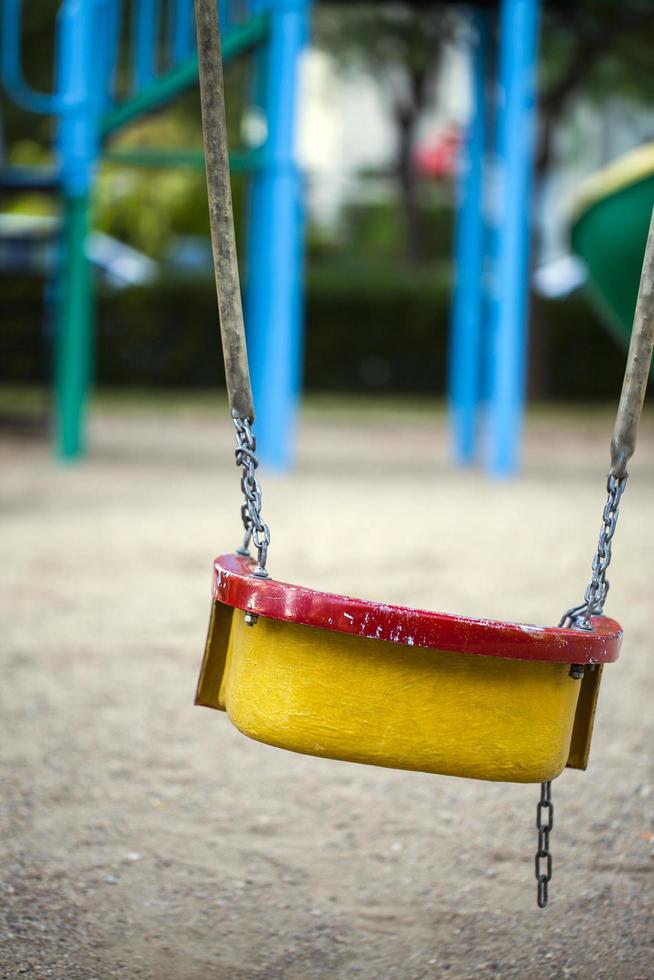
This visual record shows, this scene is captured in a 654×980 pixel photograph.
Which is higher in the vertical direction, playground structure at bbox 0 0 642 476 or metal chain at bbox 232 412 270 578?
playground structure at bbox 0 0 642 476

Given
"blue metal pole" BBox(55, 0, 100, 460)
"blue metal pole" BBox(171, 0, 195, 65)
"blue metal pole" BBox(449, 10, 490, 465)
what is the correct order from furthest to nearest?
"blue metal pole" BBox(449, 10, 490, 465)
"blue metal pole" BBox(55, 0, 100, 460)
"blue metal pole" BBox(171, 0, 195, 65)

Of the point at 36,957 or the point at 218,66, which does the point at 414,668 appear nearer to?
the point at 36,957

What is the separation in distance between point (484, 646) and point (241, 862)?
0.81m

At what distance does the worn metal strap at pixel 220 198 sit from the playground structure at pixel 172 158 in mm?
5018

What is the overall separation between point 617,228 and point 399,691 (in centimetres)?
404

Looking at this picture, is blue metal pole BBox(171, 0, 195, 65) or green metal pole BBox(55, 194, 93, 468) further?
green metal pole BBox(55, 194, 93, 468)

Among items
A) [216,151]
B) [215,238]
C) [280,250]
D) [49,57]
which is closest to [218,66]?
[216,151]

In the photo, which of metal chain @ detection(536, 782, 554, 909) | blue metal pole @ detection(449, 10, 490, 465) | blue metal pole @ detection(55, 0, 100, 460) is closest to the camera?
metal chain @ detection(536, 782, 554, 909)

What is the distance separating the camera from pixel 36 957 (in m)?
1.58

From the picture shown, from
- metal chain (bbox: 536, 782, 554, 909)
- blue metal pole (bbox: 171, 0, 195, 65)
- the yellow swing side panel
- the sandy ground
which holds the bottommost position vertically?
the sandy ground

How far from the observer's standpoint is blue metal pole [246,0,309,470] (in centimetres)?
671

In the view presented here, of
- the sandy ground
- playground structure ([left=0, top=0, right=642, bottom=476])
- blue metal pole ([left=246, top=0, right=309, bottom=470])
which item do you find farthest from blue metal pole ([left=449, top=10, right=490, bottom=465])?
the sandy ground

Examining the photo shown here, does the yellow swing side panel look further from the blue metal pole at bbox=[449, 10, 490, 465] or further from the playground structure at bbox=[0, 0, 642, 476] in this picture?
the blue metal pole at bbox=[449, 10, 490, 465]

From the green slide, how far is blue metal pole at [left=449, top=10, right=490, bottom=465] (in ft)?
5.99
